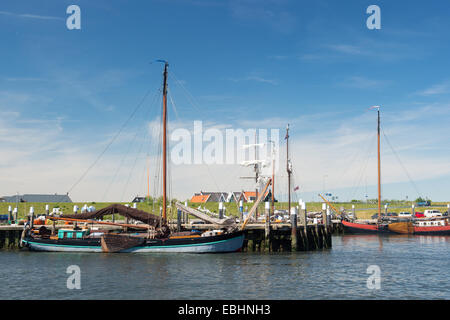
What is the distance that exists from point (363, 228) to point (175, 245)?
41881 mm

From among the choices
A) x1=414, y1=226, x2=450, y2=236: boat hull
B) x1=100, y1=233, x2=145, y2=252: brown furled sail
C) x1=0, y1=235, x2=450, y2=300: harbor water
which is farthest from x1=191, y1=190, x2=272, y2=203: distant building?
x1=0, y1=235, x2=450, y2=300: harbor water

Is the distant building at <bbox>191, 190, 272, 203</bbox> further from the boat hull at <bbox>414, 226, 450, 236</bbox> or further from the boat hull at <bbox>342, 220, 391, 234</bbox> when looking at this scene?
the boat hull at <bbox>414, 226, 450, 236</bbox>

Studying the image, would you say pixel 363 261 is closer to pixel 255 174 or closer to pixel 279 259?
pixel 279 259

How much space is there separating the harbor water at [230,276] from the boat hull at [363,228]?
94.8 feet

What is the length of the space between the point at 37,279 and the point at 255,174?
4381 cm

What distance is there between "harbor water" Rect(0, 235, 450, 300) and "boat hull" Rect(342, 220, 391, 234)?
2889 cm

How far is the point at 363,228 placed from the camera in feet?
234

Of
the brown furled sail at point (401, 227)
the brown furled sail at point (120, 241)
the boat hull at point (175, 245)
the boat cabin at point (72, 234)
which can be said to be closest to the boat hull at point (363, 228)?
the brown furled sail at point (401, 227)

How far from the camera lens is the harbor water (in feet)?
76.4

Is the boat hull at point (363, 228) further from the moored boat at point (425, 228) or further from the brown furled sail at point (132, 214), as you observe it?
the brown furled sail at point (132, 214)

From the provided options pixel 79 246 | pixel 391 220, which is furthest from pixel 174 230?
pixel 391 220

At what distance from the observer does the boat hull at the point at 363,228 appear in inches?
2776

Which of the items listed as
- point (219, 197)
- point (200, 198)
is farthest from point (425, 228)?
point (200, 198)

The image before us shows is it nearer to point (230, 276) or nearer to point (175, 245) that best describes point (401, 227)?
point (175, 245)
